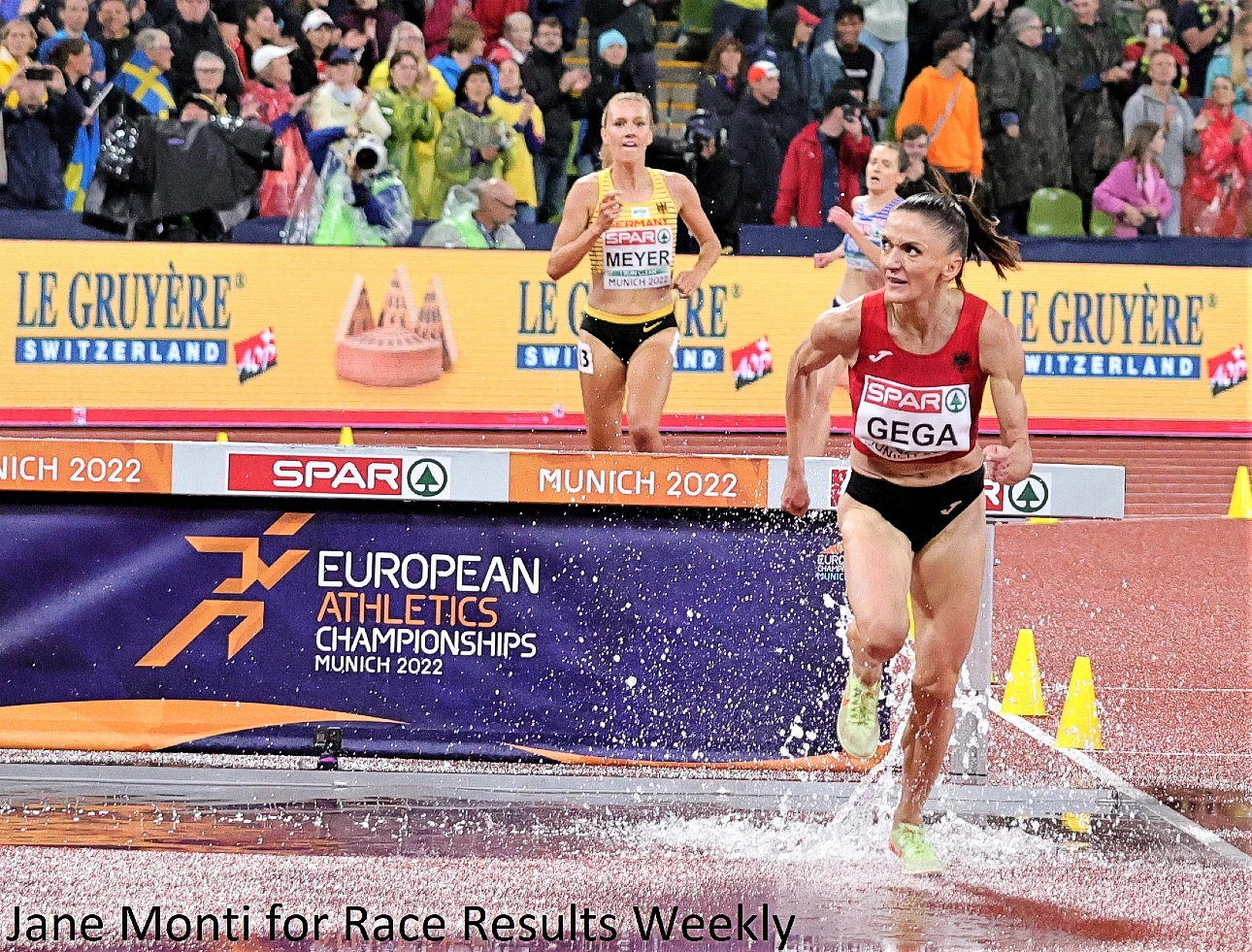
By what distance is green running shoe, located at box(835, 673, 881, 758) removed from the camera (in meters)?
6.16

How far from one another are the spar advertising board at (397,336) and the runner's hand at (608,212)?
276 inches

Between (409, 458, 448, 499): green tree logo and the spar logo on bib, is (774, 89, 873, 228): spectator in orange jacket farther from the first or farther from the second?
the spar logo on bib

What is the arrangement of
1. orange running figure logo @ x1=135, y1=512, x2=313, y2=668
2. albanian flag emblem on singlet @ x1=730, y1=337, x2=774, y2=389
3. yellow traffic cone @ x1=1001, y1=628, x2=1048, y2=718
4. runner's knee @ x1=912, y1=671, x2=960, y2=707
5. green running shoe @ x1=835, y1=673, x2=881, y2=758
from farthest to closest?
albanian flag emblem on singlet @ x1=730, y1=337, x2=774, y2=389, yellow traffic cone @ x1=1001, y1=628, x2=1048, y2=718, orange running figure logo @ x1=135, y1=512, x2=313, y2=668, green running shoe @ x1=835, y1=673, x2=881, y2=758, runner's knee @ x1=912, y1=671, x2=960, y2=707

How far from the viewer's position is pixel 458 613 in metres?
6.84

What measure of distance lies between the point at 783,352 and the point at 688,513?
8188 millimetres

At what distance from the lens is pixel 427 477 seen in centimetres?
665

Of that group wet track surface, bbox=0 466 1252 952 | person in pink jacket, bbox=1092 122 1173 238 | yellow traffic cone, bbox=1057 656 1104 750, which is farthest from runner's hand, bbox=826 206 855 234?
person in pink jacket, bbox=1092 122 1173 238

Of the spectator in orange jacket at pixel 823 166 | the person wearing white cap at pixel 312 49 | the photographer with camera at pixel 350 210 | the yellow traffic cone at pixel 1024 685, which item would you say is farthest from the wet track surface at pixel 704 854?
the person wearing white cap at pixel 312 49

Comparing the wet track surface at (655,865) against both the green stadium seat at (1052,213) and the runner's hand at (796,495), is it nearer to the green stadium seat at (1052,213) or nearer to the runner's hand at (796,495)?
the runner's hand at (796,495)

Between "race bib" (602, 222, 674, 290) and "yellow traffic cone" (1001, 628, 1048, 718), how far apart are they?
8.42 feet

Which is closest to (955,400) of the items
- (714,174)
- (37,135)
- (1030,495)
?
(1030,495)

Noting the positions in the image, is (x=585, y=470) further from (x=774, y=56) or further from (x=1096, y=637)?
(x=774, y=56)

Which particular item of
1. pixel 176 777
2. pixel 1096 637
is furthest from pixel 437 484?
pixel 1096 637

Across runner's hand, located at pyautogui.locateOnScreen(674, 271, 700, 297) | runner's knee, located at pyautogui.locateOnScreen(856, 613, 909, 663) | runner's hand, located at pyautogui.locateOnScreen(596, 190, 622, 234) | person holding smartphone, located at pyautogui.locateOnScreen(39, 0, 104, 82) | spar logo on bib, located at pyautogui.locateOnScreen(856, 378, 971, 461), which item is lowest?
runner's knee, located at pyautogui.locateOnScreen(856, 613, 909, 663)
